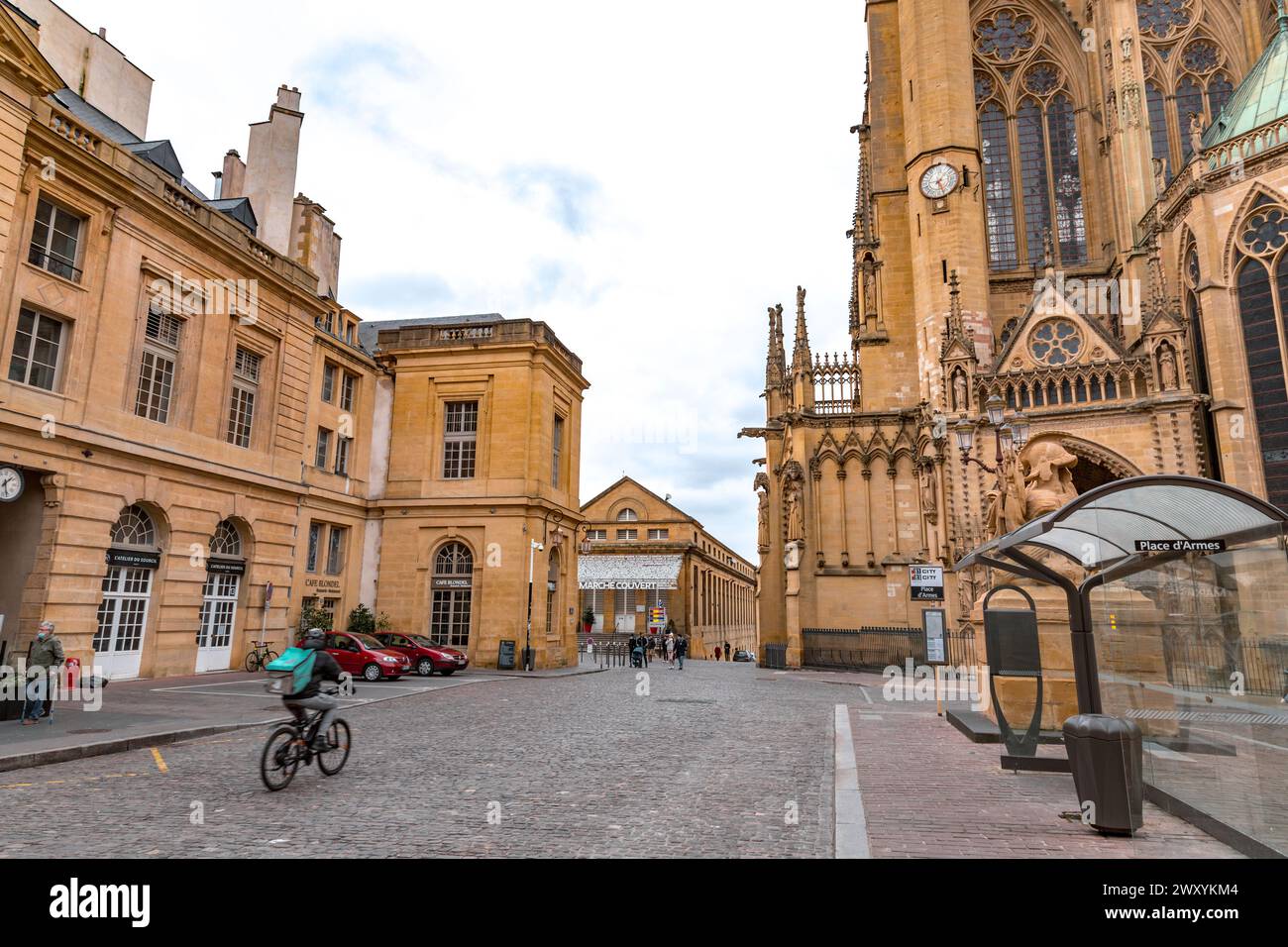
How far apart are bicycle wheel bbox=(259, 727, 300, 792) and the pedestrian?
245 inches

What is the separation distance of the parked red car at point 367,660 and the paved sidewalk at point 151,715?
0.48 m

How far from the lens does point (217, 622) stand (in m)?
22.4

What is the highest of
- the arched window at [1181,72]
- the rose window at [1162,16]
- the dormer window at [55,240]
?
the rose window at [1162,16]

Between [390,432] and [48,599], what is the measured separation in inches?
629

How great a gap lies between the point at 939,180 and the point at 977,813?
1230 inches

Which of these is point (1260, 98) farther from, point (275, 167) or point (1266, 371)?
point (275, 167)

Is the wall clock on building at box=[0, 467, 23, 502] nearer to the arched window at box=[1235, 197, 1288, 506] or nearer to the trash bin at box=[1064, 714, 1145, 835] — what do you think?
the trash bin at box=[1064, 714, 1145, 835]

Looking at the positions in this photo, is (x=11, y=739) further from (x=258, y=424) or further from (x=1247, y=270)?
(x=1247, y=270)

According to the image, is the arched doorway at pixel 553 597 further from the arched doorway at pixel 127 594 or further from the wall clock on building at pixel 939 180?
the wall clock on building at pixel 939 180

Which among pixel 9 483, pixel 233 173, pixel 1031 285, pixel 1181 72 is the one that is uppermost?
pixel 1181 72

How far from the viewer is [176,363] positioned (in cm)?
2117

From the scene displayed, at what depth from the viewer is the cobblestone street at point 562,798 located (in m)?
5.88

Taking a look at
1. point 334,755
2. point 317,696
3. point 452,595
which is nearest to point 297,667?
point 317,696

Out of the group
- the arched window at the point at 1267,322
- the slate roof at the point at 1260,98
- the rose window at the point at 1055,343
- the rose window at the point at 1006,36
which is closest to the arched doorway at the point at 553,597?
the rose window at the point at 1055,343
